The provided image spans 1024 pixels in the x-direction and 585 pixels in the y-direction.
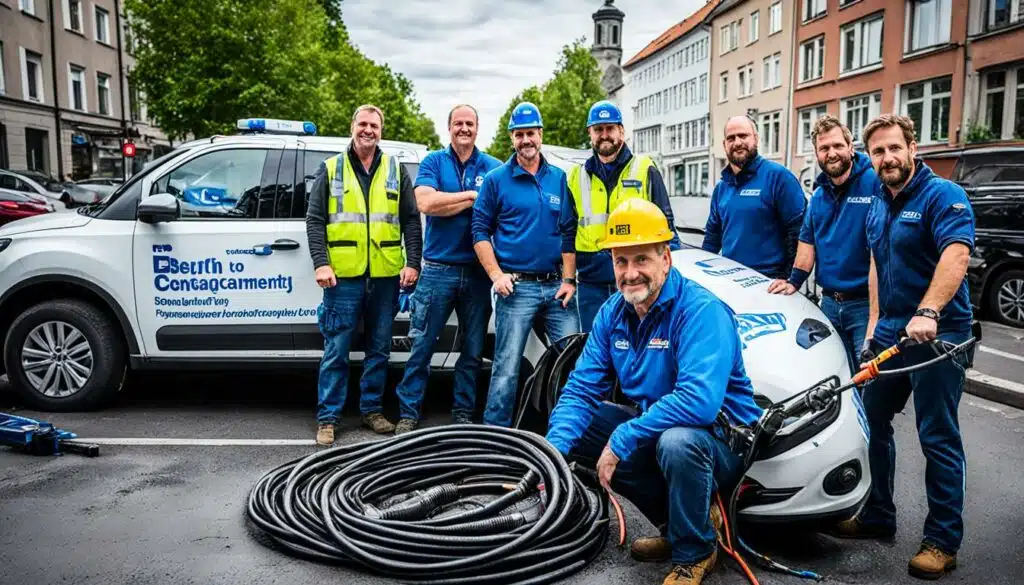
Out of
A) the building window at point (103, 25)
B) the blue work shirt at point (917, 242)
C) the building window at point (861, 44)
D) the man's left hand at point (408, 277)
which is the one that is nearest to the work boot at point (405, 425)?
the man's left hand at point (408, 277)

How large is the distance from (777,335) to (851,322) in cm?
58

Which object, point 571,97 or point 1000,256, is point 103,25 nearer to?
point 571,97

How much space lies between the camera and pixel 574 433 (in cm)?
368

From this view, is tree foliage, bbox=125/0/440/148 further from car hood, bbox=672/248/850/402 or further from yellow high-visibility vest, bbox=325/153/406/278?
car hood, bbox=672/248/850/402

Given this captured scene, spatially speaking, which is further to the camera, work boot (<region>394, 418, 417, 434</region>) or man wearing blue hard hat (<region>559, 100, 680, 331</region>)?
work boot (<region>394, 418, 417, 434</region>)

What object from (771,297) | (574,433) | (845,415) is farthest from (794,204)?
(574,433)

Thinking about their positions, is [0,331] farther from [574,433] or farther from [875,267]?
[875,267]

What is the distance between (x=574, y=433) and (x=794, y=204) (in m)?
2.52

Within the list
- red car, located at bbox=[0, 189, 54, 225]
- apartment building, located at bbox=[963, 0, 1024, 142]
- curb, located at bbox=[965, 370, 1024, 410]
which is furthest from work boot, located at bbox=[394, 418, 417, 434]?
apartment building, located at bbox=[963, 0, 1024, 142]

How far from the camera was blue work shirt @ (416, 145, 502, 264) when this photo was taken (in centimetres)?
568

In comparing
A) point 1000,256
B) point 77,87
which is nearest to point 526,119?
point 1000,256

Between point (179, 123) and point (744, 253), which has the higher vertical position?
point (179, 123)

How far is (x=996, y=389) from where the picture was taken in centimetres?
714

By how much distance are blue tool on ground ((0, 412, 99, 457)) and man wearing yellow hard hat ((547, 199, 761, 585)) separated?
128 inches
